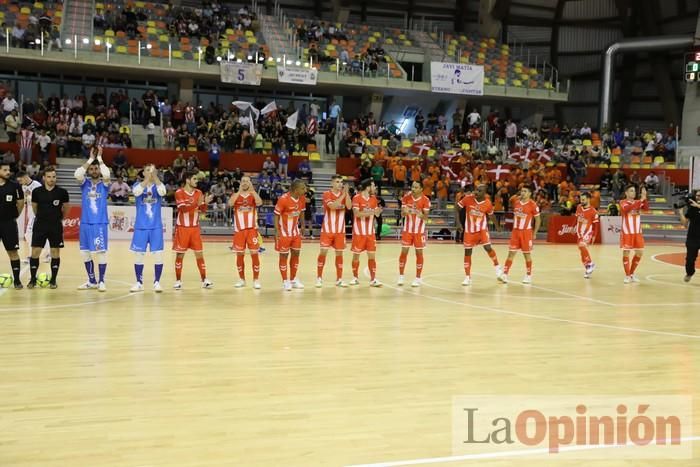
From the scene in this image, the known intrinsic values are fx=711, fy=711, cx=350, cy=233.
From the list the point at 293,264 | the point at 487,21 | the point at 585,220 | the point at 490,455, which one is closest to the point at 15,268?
the point at 293,264

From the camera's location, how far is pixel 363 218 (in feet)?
47.5

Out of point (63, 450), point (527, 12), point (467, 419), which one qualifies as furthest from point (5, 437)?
point (527, 12)

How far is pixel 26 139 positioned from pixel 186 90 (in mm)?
9522

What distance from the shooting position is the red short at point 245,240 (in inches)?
546

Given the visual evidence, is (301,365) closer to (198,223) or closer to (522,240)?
(198,223)

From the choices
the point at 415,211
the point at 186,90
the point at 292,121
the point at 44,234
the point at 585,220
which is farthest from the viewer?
the point at 186,90

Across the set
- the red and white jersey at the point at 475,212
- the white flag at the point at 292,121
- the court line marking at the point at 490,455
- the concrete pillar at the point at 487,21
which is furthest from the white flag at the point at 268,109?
the court line marking at the point at 490,455

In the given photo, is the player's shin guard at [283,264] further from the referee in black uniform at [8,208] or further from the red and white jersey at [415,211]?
the referee in black uniform at [8,208]

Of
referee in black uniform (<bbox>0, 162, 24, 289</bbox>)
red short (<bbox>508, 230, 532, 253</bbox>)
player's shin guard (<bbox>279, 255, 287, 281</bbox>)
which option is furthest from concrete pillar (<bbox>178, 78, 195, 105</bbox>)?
red short (<bbox>508, 230, 532, 253</bbox>)

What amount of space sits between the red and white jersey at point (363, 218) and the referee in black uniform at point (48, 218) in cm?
556

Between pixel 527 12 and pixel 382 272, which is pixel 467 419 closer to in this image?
pixel 382 272

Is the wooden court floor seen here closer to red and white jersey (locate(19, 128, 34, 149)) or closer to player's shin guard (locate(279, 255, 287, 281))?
player's shin guard (locate(279, 255, 287, 281))

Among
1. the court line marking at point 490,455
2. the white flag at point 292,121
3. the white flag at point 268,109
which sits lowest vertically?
the court line marking at point 490,455

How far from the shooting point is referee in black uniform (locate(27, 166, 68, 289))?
1303cm
